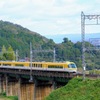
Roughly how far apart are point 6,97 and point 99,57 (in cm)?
3348

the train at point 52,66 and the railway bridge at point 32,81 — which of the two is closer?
the railway bridge at point 32,81

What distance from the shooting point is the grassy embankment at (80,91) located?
41.2 meters

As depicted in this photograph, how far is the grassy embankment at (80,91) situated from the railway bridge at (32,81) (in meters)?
7.90

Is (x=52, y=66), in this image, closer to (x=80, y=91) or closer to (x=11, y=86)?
(x=11, y=86)

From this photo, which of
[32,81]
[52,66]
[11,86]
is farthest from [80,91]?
[11,86]

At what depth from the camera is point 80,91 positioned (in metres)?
43.5

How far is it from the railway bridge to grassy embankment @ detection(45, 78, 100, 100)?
7.90 m

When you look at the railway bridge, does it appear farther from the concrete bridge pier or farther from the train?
the train

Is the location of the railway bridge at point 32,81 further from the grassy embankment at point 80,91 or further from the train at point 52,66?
the grassy embankment at point 80,91

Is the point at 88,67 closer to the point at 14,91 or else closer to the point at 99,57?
the point at 99,57

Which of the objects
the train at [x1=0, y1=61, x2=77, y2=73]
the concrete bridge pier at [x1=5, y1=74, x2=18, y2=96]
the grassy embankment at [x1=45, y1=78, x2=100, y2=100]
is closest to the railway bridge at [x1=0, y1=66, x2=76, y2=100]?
the concrete bridge pier at [x1=5, y1=74, x2=18, y2=96]

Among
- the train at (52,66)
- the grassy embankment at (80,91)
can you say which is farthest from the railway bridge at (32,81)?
the grassy embankment at (80,91)

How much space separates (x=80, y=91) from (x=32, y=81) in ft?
75.3

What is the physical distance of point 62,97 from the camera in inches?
1727
